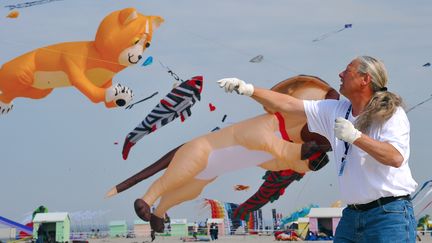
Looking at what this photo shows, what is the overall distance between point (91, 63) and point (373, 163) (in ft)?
27.2

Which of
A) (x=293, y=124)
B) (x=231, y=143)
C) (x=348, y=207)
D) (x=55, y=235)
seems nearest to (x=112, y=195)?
(x=231, y=143)

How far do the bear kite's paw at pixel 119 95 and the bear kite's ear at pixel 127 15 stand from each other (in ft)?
3.14

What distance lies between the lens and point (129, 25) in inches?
428

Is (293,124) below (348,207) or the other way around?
the other way around

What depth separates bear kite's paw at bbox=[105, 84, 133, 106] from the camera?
1094 centimetres

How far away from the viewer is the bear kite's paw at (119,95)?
10.9 metres

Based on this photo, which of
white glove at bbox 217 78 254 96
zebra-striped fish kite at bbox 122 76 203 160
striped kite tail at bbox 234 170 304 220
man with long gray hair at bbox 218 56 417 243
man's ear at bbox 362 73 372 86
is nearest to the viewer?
man with long gray hair at bbox 218 56 417 243

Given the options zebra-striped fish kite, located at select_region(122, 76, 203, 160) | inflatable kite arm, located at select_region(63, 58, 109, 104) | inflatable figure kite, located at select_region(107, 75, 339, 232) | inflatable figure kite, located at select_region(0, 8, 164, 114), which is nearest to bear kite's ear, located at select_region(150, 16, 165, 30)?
inflatable figure kite, located at select_region(0, 8, 164, 114)

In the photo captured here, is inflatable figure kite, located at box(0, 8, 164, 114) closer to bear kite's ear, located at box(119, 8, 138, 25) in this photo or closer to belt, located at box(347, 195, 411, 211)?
bear kite's ear, located at box(119, 8, 138, 25)

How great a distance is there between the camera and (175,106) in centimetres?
1160

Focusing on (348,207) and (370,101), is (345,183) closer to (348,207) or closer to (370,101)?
(348,207)

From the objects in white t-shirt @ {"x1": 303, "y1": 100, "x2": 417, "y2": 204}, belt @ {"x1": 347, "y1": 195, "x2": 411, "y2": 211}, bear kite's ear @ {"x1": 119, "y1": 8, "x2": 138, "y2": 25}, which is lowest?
belt @ {"x1": 347, "y1": 195, "x2": 411, "y2": 211}

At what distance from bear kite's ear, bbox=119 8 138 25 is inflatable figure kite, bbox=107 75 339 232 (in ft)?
7.19

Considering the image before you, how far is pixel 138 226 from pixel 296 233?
→ 14.4ft
